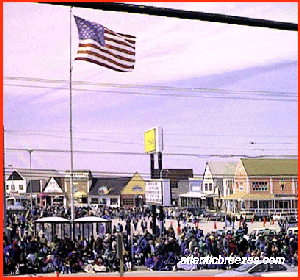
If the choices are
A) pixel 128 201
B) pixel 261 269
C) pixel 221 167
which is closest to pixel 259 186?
pixel 221 167

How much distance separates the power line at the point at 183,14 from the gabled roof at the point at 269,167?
1524 inches

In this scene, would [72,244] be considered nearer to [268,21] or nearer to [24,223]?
[24,223]

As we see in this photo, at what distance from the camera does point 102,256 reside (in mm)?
14453

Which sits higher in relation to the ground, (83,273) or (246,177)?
(246,177)

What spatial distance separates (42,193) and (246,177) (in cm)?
2052

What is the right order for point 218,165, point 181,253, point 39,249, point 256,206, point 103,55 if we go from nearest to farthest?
point 103,55, point 39,249, point 181,253, point 256,206, point 218,165

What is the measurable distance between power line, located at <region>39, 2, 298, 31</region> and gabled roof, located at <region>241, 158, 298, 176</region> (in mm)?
38722

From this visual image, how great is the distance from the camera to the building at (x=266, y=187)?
40.8 meters

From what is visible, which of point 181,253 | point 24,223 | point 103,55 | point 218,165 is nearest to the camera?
point 103,55

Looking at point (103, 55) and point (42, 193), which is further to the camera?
point (42, 193)

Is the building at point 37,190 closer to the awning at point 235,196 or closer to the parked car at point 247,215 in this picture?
the awning at point 235,196

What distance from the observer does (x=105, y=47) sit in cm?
1196

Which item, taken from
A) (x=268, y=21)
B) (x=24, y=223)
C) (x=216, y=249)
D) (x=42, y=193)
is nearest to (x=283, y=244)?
(x=216, y=249)

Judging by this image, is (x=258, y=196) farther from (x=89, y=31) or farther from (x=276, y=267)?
(x=89, y=31)
